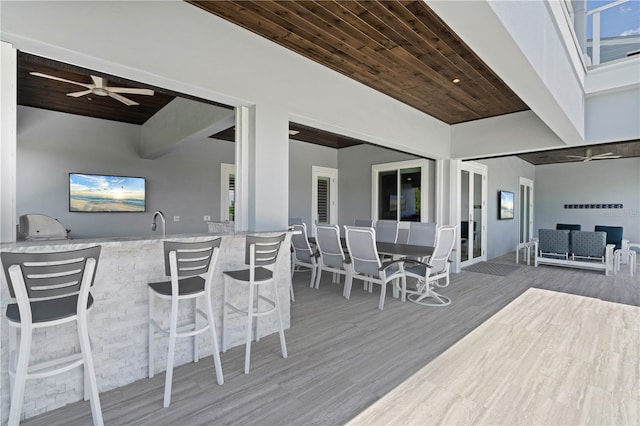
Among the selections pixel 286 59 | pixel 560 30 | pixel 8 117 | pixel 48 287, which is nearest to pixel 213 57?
pixel 286 59

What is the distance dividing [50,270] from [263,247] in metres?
1.31

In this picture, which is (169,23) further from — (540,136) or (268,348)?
(540,136)

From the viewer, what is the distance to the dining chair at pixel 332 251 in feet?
14.5

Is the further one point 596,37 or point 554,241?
point 554,241

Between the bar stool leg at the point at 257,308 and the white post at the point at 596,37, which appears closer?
the bar stool leg at the point at 257,308

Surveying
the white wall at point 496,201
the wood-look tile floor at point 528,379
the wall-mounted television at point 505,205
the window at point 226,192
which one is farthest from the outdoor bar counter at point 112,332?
the wall-mounted television at point 505,205

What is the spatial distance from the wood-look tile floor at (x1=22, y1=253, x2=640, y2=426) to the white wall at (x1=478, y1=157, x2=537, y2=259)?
4.27 metres

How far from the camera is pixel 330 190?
8.31 metres

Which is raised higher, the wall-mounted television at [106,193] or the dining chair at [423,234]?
the wall-mounted television at [106,193]

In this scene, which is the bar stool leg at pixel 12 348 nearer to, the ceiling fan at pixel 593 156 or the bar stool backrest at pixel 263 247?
the bar stool backrest at pixel 263 247

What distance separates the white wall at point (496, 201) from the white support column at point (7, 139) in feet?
26.4

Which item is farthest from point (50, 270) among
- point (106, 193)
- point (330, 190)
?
point (330, 190)

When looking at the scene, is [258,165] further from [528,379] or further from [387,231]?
[387,231]

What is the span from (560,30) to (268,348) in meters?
4.33
